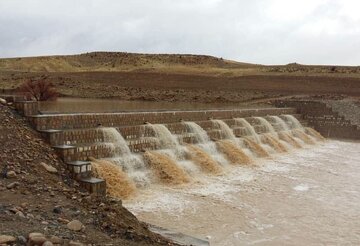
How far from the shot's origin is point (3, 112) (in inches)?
415

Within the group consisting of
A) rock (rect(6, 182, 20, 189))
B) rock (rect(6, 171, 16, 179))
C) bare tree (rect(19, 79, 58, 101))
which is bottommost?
rock (rect(6, 182, 20, 189))

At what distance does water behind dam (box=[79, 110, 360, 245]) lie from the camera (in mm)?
9188

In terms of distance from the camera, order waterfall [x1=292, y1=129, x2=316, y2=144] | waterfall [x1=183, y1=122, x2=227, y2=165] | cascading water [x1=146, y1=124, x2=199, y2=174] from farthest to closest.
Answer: waterfall [x1=292, y1=129, x2=316, y2=144] → waterfall [x1=183, y1=122, x2=227, y2=165] → cascading water [x1=146, y1=124, x2=199, y2=174]

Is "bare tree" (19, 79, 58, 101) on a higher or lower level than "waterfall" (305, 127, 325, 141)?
higher

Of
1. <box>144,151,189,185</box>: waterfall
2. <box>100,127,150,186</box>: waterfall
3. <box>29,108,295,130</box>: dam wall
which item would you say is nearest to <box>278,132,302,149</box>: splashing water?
<box>29,108,295,130</box>: dam wall

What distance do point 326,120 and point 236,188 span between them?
16.4m

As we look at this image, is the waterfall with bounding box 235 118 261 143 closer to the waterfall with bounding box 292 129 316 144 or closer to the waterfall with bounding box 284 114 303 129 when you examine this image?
the waterfall with bounding box 292 129 316 144

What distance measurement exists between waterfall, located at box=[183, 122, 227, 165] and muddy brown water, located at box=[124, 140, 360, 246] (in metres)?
0.80

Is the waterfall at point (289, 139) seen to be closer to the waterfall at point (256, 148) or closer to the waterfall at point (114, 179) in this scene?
the waterfall at point (256, 148)

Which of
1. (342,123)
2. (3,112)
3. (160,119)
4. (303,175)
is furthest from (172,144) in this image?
(342,123)

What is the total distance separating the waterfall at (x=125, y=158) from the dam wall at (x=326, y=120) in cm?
1722

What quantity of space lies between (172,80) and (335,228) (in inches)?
1452

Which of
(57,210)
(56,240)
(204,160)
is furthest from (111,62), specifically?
(56,240)

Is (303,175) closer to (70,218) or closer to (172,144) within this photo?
(172,144)
